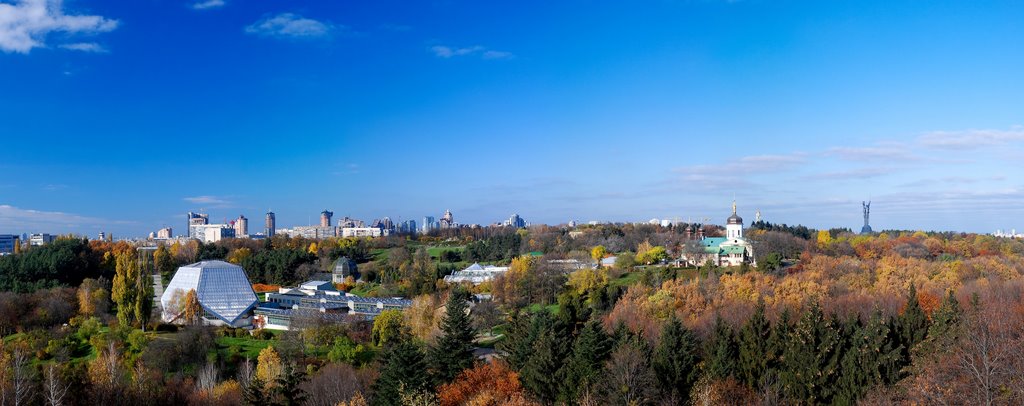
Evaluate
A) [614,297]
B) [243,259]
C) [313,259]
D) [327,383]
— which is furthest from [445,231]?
[327,383]

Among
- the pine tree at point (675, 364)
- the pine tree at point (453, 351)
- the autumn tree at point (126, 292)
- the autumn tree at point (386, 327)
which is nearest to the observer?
the pine tree at point (675, 364)

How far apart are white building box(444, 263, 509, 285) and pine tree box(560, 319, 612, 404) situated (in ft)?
107

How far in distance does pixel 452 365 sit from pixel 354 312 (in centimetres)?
2207

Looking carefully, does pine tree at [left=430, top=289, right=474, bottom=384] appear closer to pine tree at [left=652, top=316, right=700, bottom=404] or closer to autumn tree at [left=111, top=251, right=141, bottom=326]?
pine tree at [left=652, top=316, right=700, bottom=404]

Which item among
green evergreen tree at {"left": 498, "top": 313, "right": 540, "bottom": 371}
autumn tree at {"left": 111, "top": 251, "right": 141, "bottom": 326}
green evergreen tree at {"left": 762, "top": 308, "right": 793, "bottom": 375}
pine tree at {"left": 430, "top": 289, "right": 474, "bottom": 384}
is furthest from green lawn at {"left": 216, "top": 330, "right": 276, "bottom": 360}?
green evergreen tree at {"left": 762, "top": 308, "right": 793, "bottom": 375}

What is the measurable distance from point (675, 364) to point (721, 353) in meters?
1.52

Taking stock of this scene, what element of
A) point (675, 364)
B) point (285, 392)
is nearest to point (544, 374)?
point (675, 364)

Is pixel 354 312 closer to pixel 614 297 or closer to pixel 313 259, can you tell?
pixel 614 297

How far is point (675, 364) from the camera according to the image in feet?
75.8

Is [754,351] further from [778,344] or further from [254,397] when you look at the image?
→ [254,397]

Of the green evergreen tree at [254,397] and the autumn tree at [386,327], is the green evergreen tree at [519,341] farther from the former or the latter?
the green evergreen tree at [254,397]

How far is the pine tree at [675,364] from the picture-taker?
74.9ft

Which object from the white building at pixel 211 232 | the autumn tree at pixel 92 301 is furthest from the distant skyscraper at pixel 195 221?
the autumn tree at pixel 92 301

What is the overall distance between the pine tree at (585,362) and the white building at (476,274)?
32506 mm
